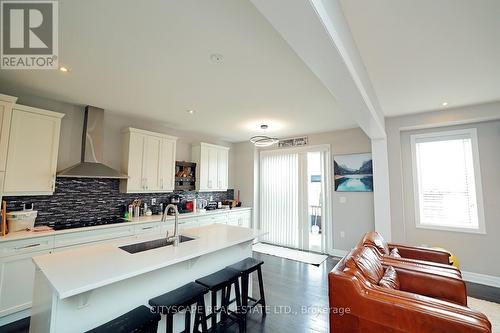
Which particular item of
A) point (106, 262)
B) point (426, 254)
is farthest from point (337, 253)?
point (106, 262)

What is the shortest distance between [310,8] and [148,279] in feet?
7.37

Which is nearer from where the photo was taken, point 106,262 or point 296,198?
point 106,262

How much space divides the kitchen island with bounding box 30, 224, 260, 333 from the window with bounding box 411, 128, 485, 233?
11.8 ft

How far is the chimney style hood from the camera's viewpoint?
3.31 meters

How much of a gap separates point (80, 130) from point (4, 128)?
0.97 m

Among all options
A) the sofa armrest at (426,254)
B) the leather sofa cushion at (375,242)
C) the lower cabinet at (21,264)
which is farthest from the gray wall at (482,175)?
the lower cabinet at (21,264)

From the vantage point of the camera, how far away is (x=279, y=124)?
436 centimetres

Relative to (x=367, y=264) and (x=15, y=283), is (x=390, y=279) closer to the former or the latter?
(x=367, y=264)

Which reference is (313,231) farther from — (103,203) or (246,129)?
(103,203)

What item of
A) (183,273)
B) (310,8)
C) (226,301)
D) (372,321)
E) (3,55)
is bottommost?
(226,301)

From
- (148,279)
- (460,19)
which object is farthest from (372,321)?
(460,19)

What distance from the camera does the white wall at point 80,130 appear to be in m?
3.19

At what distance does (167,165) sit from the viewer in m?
4.32

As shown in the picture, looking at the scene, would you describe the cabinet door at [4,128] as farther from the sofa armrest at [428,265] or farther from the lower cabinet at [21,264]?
the sofa armrest at [428,265]
